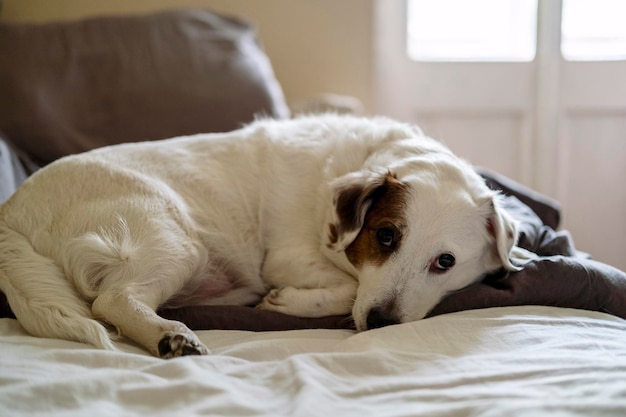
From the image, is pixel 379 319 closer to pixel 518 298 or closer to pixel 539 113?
pixel 518 298

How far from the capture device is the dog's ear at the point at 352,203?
2072 millimetres

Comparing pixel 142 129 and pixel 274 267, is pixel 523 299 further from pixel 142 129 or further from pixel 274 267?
pixel 142 129

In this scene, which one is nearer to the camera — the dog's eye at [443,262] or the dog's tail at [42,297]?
the dog's tail at [42,297]

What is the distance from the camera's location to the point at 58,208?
2.06 meters

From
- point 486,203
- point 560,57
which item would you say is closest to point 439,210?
point 486,203

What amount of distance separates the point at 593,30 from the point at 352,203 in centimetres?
300

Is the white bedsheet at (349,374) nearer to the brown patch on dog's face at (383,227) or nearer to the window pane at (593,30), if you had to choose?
the brown patch on dog's face at (383,227)

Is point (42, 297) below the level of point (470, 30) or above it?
below

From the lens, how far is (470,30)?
14.3 ft

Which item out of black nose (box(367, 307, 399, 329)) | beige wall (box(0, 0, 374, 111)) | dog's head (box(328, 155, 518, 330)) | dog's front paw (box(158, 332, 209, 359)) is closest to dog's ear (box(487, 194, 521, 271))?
dog's head (box(328, 155, 518, 330))

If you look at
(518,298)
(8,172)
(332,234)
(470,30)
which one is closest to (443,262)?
(518,298)

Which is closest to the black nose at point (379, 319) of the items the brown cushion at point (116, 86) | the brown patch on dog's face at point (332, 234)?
the brown patch on dog's face at point (332, 234)

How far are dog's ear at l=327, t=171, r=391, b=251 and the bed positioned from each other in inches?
10.4

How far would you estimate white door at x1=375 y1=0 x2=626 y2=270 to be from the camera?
4.26 m
